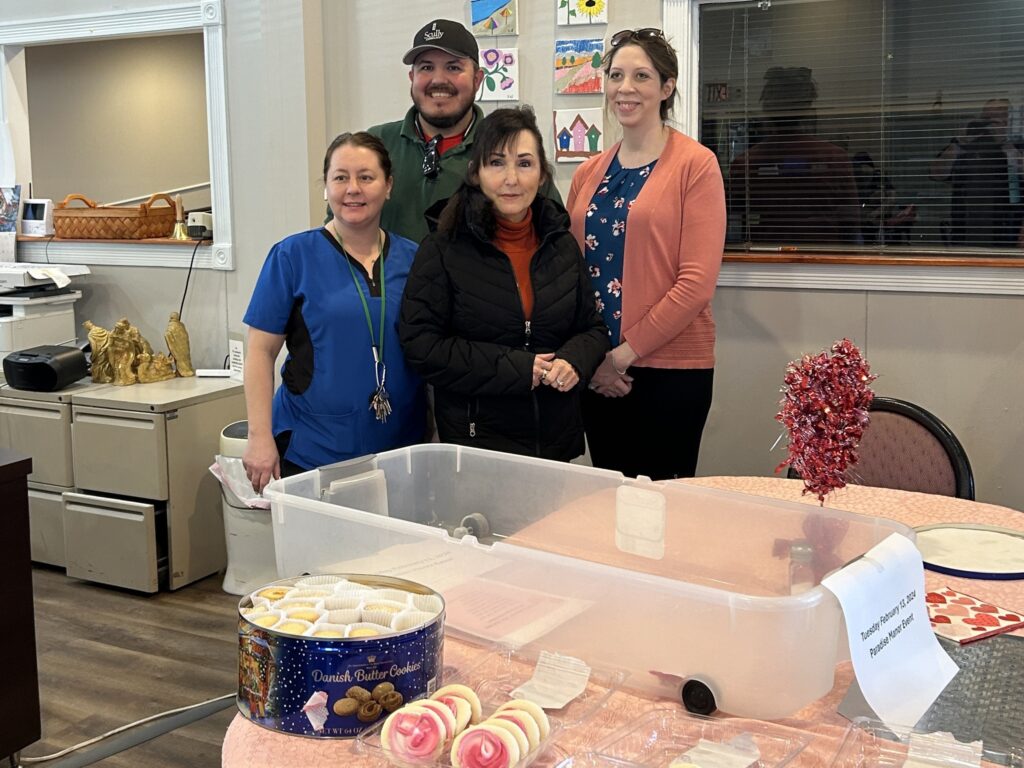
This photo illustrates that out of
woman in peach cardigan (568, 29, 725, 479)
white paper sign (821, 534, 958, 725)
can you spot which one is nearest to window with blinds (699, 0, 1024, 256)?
woman in peach cardigan (568, 29, 725, 479)

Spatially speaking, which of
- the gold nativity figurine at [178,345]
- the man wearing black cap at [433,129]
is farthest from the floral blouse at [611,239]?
the gold nativity figurine at [178,345]

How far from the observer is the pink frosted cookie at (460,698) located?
1.07 metres

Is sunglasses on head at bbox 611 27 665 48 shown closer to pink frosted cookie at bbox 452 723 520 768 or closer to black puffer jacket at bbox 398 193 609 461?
black puffer jacket at bbox 398 193 609 461

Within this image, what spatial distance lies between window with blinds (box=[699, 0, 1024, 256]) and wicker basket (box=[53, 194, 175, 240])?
2.43 metres

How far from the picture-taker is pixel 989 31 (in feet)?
10.0

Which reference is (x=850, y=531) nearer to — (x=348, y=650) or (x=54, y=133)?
(x=348, y=650)

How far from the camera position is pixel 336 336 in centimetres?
226

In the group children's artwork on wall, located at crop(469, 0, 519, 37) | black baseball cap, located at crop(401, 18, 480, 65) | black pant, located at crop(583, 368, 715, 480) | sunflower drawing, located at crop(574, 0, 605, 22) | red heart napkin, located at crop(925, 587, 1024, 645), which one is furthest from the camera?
children's artwork on wall, located at crop(469, 0, 519, 37)

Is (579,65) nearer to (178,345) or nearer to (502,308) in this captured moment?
(502,308)

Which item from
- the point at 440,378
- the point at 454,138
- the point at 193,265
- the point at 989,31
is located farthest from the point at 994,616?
the point at 193,265

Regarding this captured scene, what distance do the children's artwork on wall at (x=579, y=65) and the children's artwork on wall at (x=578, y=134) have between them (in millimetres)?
80

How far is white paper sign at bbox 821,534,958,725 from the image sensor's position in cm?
114

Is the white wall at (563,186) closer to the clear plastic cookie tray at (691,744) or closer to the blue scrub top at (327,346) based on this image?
the blue scrub top at (327,346)

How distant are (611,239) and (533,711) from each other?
1.75m
